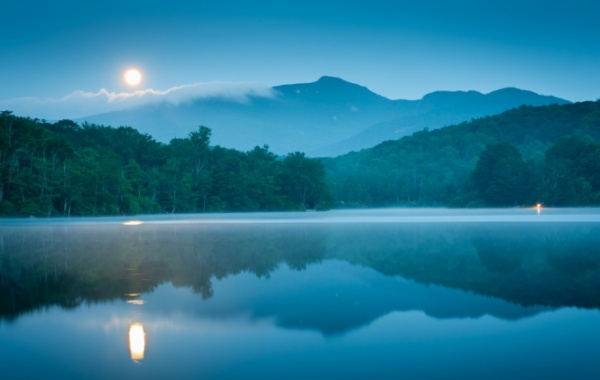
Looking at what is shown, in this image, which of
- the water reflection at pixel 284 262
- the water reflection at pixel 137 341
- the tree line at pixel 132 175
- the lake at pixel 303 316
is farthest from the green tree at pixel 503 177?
the water reflection at pixel 137 341

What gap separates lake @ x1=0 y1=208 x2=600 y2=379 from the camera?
25.3 feet

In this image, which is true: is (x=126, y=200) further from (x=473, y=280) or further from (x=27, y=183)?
(x=473, y=280)

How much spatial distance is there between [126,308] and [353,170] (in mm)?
126802

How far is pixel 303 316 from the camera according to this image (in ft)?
35.1

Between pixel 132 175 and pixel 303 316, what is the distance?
64678mm

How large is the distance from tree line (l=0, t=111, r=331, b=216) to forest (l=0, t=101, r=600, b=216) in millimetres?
143

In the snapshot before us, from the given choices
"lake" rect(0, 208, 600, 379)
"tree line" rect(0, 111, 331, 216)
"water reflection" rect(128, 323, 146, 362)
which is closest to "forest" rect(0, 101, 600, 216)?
"tree line" rect(0, 111, 331, 216)

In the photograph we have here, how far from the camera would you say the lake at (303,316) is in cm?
771

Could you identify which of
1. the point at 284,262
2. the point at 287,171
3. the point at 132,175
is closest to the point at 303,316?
the point at 284,262

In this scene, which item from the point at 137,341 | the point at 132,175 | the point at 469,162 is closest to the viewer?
the point at 137,341

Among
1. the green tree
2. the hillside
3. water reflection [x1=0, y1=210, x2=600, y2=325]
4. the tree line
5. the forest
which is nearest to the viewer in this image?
water reflection [x1=0, y1=210, x2=600, y2=325]

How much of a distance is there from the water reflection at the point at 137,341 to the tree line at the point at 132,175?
53.1m

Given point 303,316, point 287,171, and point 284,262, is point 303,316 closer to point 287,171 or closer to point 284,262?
point 284,262

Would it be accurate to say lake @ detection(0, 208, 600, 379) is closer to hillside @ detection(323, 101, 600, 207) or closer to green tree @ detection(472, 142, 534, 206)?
green tree @ detection(472, 142, 534, 206)
